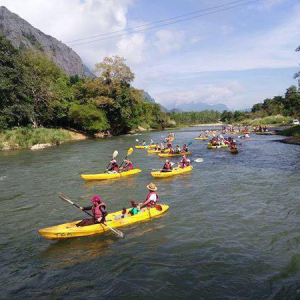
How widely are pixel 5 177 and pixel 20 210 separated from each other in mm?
7387

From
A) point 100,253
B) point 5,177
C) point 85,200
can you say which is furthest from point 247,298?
point 5,177

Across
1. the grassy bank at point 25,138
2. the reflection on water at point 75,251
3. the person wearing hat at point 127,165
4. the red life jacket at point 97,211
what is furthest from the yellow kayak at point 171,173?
the grassy bank at point 25,138

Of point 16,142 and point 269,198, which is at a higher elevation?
point 16,142

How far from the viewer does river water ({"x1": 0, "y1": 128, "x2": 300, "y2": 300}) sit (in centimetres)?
673

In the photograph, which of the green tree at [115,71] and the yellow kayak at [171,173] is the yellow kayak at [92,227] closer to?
the yellow kayak at [171,173]

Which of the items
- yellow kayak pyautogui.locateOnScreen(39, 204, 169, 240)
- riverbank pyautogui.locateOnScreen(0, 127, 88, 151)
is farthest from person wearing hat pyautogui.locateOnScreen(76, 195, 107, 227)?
riverbank pyautogui.locateOnScreen(0, 127, 88, 151)

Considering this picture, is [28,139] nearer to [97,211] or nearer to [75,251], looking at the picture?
[97,211]

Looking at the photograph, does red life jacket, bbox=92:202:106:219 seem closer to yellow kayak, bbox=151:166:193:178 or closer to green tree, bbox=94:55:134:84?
yellow kayak, bbox=151:166:193:178

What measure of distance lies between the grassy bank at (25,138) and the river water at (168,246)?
17.9 meters

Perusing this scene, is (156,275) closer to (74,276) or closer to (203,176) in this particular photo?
(74,276)

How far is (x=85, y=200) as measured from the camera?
1355 cm

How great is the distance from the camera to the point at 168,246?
8.73 m

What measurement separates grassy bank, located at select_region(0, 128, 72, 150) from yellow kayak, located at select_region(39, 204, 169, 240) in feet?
86.1

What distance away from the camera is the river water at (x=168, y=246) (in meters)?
6.73
